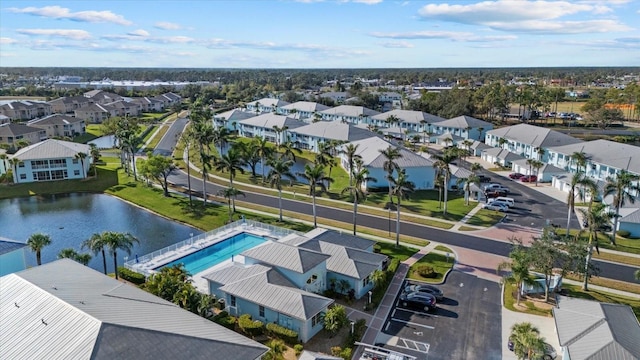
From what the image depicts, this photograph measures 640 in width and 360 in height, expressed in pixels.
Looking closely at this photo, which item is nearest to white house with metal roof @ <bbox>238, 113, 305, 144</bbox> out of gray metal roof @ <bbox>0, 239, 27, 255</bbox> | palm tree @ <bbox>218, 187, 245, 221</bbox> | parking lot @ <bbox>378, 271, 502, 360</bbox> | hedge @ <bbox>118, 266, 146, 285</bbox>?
palm tree @ <bbox>218, 187, 245, 221</bbox>

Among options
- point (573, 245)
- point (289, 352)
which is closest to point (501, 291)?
point (573, 245)

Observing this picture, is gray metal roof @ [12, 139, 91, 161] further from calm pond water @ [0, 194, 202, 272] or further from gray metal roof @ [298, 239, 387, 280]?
gray metal roof @ [298, 239, 387, 280]

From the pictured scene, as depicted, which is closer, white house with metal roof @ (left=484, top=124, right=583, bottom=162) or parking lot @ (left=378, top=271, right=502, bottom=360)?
parking lot @ (left=378, top=271, right=502, bottom=360)

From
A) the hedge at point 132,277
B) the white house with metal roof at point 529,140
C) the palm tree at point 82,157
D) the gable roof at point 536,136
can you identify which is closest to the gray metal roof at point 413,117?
the white house with metal roof at point 529,140

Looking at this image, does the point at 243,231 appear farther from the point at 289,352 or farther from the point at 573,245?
the point at 573,245

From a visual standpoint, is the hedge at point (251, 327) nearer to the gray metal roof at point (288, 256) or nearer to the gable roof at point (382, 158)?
the gray metal roof at point (288, 256)

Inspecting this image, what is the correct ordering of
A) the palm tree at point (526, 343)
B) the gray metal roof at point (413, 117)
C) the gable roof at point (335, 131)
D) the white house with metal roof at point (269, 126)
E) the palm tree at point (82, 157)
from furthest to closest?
the gray metal roof at point (413, 117) < the white house with metal roof at point (269, 126) < the gable roof at point (335, 131) < the palm tree at point (82, 157) < the palm tree at point (526, 343)

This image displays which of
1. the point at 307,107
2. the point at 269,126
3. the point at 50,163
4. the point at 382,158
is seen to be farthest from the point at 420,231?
the point at 307,107
